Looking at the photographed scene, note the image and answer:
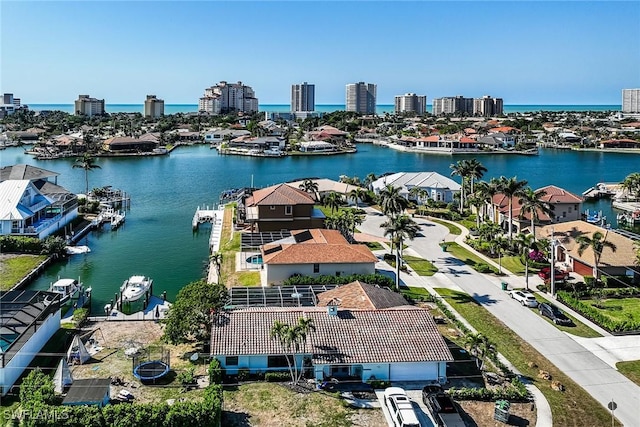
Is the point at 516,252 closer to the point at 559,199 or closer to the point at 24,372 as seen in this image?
the point at 559,199

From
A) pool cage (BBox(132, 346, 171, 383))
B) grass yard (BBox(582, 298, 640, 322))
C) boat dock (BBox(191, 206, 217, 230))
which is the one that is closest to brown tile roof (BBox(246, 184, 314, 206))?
boat dock (BBox(191, 206, 217, 230))

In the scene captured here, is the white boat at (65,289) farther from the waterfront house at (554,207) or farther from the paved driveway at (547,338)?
the waterfront house at (554,207)

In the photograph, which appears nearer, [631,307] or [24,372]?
[24,372]

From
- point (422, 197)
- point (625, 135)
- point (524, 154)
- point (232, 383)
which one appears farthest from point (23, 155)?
point (625, 135)

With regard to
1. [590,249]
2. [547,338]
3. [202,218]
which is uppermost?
[590,249]

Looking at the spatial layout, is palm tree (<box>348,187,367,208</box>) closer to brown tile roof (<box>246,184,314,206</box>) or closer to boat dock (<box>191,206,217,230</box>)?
brown tile roof (<box>246,184,314,206</box>)

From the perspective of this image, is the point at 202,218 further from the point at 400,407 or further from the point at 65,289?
the point at 400,407

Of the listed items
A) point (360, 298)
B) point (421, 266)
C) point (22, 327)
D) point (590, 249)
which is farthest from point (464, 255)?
point (22, 327)

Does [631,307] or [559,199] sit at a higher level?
[559,199]
